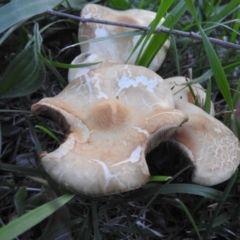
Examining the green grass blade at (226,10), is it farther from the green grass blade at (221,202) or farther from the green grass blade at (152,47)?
the green grass blade at (221,202)

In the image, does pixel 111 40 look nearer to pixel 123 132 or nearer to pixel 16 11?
pixel 16 11

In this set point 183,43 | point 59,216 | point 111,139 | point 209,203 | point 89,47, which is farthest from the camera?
point 183,43

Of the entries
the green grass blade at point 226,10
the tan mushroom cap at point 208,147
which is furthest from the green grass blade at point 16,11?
the green grass blade at point 226,10

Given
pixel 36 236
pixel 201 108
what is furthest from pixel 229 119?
pixel 36 236

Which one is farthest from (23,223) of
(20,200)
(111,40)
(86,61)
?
(111,40)

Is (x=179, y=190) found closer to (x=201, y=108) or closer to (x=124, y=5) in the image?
(x=201, y=108)

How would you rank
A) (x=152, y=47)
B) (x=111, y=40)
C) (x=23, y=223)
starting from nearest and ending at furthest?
(x=23, y=223), (x=152, y=47), (x=111, y=40)

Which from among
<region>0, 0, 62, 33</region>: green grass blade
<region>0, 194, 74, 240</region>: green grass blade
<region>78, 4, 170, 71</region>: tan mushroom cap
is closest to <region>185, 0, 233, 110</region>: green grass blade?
<region>78, 4, 170, 71</region>: tan mushroom cap
